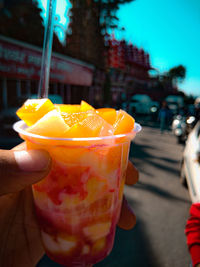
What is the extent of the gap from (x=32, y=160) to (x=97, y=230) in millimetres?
479

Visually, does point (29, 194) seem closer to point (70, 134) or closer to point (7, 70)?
point (70, 134)

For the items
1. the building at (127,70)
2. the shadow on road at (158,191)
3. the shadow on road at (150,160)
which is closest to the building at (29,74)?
the shadow on road at (150,160)

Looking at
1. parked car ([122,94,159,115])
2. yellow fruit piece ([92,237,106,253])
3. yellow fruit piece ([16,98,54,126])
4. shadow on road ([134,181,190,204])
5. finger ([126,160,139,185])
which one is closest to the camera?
yellow fruit piece ([16,98,54,126])

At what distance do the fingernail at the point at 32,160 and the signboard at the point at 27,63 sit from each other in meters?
8.91

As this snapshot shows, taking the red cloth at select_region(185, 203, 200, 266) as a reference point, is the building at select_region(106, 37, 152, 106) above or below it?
above

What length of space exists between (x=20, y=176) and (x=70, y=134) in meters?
0.30

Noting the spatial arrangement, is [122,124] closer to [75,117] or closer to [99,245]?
[75,117]

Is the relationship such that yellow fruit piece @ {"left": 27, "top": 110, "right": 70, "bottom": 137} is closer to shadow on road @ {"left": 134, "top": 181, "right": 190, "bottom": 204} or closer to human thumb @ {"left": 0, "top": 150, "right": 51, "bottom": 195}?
human thumb @ {"left": 0, "top": 150, "right": 51, "bottom": 195}

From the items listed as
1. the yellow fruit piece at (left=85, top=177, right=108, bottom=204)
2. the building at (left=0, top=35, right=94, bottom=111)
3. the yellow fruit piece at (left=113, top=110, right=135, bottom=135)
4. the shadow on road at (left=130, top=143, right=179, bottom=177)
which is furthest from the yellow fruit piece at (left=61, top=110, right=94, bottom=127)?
the building at (left=0, top=35, right=94, bottom=111)

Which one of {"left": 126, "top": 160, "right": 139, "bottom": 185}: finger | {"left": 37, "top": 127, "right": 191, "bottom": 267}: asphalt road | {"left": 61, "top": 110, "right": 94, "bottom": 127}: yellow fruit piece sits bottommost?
{"left": 37, "top": 127, "right": 191, "bottom": 267}: asphalt road

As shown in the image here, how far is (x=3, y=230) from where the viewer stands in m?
1.09

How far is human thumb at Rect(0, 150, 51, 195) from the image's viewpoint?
0.82 metres

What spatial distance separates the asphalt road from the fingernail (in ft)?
6.86

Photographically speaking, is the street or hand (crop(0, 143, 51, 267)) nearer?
hand (crop(0, 143, 51, 267))
